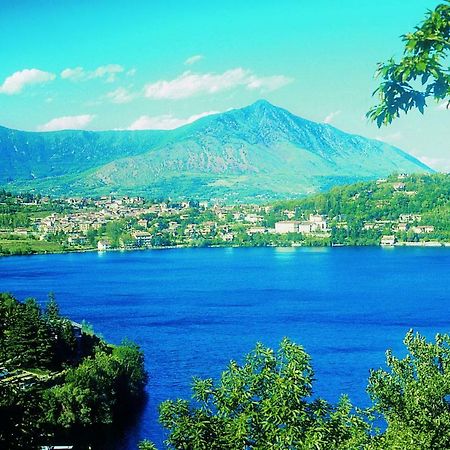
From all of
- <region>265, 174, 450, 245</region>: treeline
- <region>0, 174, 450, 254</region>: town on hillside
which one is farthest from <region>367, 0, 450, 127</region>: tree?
<region>265, 174, 450, 245</region>: treeline

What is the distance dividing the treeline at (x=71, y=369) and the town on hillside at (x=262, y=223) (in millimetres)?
36110

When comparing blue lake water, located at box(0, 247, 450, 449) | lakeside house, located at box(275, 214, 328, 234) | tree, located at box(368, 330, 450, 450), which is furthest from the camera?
lakeside house, located at box(275, 214, 328, 234)

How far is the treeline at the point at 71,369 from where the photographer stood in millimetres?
11391

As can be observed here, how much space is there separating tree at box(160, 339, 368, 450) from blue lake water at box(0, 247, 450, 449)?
8248 millimetres

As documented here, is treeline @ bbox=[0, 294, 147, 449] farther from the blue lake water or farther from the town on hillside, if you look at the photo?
the town on hillside

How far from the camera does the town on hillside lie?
2282 inches

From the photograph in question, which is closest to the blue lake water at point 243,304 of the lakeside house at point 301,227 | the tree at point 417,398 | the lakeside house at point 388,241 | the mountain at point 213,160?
the lakeside house at point 388,241

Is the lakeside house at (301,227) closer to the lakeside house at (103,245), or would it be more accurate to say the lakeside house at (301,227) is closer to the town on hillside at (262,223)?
the town on hillside at (262,223)

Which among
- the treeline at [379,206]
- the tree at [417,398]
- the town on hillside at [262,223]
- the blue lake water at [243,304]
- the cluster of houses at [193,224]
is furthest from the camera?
the cluster of houses at [193,224]

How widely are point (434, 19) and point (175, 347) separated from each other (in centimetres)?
1771

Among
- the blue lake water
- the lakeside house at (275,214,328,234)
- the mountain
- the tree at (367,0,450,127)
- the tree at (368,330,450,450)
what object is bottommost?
the blue lake water

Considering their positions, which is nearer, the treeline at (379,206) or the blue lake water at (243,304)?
the blue lake water at (243,304)

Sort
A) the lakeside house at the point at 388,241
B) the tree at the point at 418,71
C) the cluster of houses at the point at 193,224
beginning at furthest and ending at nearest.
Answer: the cluster of houses at the point at 193,224, the lakeside house at the point at 388,241, the tree at the point at 418,71

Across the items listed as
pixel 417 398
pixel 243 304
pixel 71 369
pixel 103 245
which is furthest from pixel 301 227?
pixel 417 398
